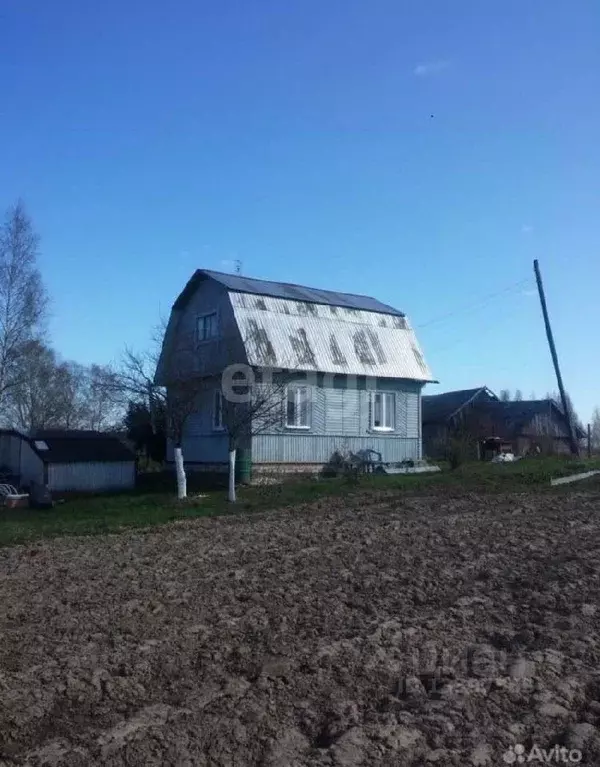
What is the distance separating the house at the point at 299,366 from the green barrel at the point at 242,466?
2.02 feet

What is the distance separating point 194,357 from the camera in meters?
26.1

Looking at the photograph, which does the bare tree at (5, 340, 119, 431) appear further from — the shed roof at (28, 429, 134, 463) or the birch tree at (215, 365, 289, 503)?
the birch tree at (215, 365, 289, 503)

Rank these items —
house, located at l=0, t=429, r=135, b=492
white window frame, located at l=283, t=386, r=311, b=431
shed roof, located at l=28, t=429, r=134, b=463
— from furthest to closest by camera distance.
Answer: white window frame, located at l=283, t=386, r=311, b=431 < shed roof, located at l=28, t=429, r=134, b=463 < house, located at l=0, t=429, r=135, b=492

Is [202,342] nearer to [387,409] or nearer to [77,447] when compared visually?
[77,447]

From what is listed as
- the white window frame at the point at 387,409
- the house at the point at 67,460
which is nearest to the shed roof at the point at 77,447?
the house at the point at 67,460

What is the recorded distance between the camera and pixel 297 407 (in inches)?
1016

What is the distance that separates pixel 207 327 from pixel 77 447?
18.7ft

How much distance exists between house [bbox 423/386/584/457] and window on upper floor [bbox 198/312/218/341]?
1819 centimetres

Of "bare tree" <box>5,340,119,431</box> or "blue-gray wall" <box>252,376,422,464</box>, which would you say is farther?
"bare tree" <box>5,340,119,431</box>

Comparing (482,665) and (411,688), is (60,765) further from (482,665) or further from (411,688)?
(482,665)

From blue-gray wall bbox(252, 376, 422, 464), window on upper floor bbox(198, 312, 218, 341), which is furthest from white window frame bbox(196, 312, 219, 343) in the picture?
blue-gray wall bbox(252, 376, 422, 464)

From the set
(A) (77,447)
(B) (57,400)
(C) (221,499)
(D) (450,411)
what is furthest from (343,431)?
(B) (57,400)

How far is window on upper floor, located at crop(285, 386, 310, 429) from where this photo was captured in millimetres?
25547

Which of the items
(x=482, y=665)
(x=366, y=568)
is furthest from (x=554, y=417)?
(x=482, y=665)
